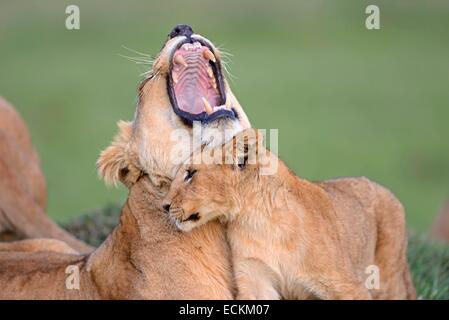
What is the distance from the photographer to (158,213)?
256 inches

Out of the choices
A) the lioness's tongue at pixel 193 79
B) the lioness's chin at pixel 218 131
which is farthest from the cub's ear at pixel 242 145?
the lioness's tongue at pixel 193 79

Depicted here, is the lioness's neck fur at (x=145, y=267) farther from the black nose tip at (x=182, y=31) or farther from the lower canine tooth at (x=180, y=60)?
the black nose tip at (x=182, y=31)

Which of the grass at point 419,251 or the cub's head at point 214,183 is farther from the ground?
the cub's head at point 214,183

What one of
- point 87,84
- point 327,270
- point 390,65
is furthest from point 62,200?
point 327,270

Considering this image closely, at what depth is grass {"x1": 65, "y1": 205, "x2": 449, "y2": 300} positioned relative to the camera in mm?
8289

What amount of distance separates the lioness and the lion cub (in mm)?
162

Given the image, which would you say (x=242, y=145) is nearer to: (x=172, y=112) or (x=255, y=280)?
(x=172, y=112)

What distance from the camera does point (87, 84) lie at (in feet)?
91.2

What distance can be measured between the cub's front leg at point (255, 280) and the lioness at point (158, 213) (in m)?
0.08

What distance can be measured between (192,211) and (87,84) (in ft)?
71.6

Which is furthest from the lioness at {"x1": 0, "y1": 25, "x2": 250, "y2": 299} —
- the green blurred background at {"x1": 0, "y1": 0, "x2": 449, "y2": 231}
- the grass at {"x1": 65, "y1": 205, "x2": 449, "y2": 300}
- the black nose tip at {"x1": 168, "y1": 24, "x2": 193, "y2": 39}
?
the green blurred background at {"x1": 0, "y1": 0, "x2": 449, "y2": 231}

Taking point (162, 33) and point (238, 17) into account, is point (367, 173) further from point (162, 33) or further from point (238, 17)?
point (238, 17)

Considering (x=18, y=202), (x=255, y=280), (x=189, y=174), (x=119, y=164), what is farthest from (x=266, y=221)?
(x=18, y=202)

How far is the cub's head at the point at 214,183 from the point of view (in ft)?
20.4
